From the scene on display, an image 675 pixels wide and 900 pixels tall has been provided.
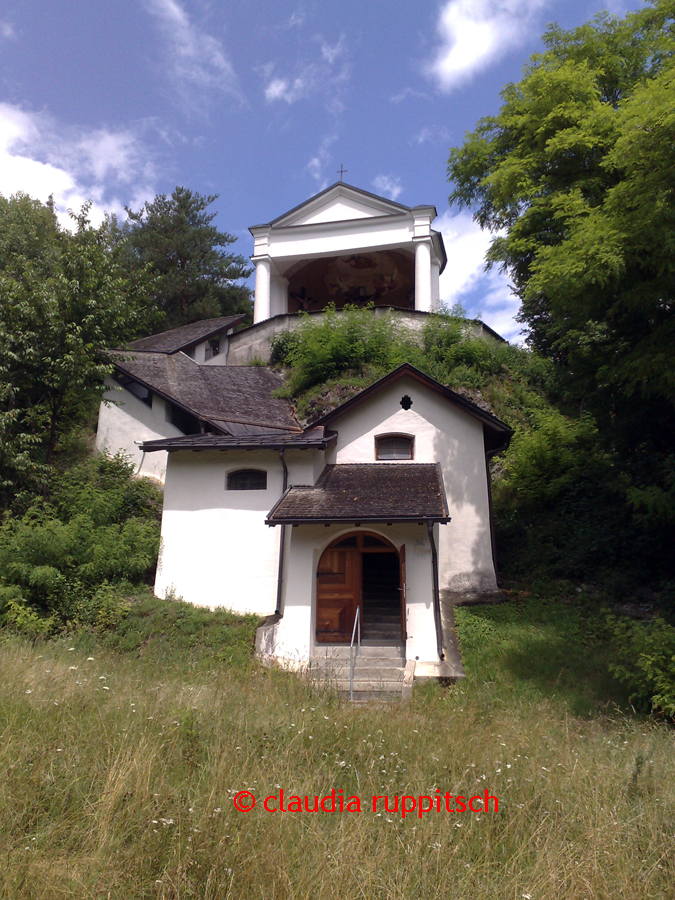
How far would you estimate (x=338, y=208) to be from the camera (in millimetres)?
27312

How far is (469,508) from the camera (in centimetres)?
1416

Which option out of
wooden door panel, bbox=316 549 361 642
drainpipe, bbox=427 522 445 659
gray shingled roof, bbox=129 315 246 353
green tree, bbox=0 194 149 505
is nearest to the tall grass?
drainpipe, bbox=427 522 445 659

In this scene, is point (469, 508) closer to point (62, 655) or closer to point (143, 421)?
point (62, 655)

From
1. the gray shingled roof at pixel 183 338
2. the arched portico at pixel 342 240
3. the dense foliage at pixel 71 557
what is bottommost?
the dense foliage at pixel 71 557

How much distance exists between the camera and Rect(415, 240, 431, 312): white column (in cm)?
2541

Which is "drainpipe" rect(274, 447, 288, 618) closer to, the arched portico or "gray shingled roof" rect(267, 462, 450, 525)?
"gray shingled roof" rect(267, 462, 450, 525)

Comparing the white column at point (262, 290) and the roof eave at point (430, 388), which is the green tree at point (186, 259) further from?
the roof eave at point (430, 388)

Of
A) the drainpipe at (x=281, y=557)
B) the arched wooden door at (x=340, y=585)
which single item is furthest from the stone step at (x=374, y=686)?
the drainpipe at (x=281, y=557)

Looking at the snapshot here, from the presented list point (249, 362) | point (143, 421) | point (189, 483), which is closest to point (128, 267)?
point (249, 362)

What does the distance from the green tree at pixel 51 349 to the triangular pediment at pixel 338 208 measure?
12.1 m

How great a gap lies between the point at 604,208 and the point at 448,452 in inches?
254

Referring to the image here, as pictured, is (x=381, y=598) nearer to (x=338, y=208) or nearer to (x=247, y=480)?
(x=247, y=480)

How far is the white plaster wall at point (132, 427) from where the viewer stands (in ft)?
59.6

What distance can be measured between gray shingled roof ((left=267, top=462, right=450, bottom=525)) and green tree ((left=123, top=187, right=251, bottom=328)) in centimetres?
2188
